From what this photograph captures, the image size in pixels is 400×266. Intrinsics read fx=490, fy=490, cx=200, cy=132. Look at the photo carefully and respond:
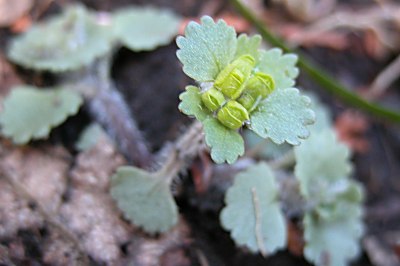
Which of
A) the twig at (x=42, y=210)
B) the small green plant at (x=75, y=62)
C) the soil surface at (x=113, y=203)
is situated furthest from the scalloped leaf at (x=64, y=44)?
the twig at (x=42, y=210)

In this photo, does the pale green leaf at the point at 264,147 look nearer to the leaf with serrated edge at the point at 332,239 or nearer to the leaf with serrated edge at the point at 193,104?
the leaf with serrated edge at the point at 332,239

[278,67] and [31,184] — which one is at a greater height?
[278,67]

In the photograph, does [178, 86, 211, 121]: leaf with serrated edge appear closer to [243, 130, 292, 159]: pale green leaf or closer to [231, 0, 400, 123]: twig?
[243, 130, 292, 159]: pale green leaf

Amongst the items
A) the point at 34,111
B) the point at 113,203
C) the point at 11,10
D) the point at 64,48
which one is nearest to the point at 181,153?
the point at 113,203

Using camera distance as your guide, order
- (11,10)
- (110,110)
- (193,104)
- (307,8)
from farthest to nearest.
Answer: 1. (307,8)
2. (11,10)
3. (110,110)
4. (193,104)

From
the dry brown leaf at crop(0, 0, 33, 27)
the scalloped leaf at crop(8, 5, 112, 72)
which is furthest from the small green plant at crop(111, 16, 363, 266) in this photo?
the dry brown leaf at crop(0, 0, 33, 27)

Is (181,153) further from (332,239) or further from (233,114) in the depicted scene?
(332,239)

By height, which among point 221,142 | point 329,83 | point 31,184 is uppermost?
point 221,142

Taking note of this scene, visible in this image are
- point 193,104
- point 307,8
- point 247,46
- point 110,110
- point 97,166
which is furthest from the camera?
point 307,8
